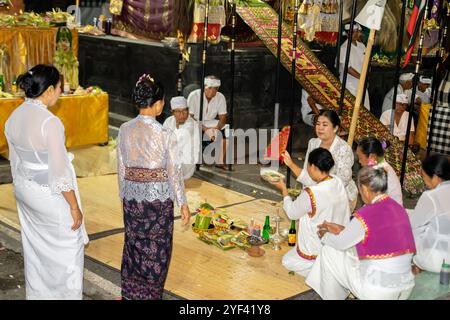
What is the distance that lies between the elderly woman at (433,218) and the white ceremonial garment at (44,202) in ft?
9.75

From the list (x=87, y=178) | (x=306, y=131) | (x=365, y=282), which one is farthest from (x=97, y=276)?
(x=306, y=131)

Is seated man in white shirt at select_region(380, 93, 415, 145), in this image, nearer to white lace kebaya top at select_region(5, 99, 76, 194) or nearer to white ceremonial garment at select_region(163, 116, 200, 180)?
white ceremonial garment at select_region(163, 116, 200, 180)

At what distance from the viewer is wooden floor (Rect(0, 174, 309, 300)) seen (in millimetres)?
5910

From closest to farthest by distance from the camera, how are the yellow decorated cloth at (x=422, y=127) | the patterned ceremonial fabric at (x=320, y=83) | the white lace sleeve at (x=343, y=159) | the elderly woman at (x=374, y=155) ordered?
the elderly woman at (x=374, y=155)
the white lace sleeve at (x=343, y=159)
the patterned ceremonial fabric at (x=320, y=83)
the yellow decorated cloth at (x=422, y=127)

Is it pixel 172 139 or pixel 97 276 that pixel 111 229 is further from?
pixel 172 139

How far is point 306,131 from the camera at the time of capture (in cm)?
1223

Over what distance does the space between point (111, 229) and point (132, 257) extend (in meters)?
2.00

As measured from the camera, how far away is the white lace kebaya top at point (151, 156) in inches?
203

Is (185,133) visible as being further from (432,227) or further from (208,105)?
(432,227)

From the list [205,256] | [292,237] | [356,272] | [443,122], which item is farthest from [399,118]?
[356,272]

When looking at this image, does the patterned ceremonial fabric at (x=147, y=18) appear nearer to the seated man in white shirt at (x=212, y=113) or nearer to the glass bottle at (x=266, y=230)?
the seated man in white shirt at (x=212, y=113)

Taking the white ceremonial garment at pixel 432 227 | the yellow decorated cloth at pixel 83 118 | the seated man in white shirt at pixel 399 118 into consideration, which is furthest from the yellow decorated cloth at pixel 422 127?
the white ceremonial garment at pixel 432 227

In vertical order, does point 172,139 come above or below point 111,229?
above

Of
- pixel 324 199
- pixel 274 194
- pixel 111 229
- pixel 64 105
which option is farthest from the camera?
pixel 64 105
